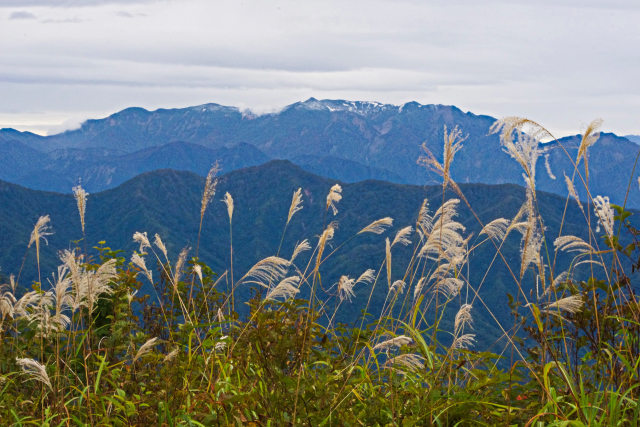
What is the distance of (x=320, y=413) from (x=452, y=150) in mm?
1603

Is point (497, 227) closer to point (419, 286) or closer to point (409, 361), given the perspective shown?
point (419, 286)

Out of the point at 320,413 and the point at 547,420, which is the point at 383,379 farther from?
the point at 547,420

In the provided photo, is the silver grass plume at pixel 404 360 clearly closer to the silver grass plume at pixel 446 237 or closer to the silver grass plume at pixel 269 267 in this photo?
the silver grass plume at pixel 446 237

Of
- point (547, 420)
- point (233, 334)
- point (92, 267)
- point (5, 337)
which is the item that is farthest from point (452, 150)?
point (5, 337)

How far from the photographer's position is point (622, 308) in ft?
12.0

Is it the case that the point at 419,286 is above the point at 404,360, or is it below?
above

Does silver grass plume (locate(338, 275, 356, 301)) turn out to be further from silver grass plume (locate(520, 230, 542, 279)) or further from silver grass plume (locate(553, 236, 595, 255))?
silver grass plume (locate(553, 236, 595, 255))

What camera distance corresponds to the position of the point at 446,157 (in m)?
3.31

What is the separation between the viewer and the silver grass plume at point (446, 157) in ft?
10.8

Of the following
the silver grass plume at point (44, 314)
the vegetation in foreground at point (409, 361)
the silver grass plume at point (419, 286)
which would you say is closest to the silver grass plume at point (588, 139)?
the vegetation in foreground at point (409, 361)

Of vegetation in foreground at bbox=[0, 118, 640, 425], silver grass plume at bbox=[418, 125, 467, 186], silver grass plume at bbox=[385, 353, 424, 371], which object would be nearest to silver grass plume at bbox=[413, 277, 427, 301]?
vegetation in foreground at bbox=[0, 118, 640, 425]

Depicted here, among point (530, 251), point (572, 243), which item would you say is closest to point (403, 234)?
point (530, 251)

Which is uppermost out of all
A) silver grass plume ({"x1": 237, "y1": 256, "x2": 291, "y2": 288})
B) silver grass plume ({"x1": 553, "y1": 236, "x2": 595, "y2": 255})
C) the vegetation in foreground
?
silver grass plume ({"x1": 553, "y1": 236, "x2": 595, "y2": 255})

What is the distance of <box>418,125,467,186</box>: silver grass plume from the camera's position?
329 centimetres
